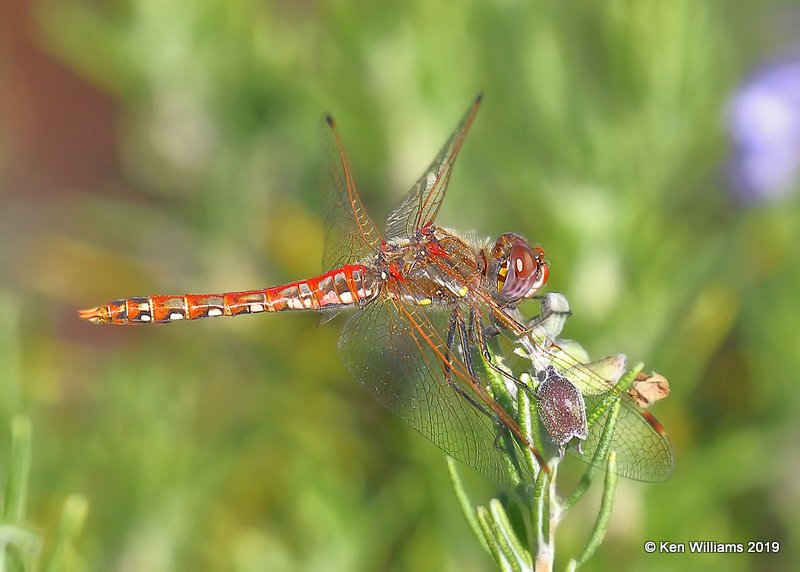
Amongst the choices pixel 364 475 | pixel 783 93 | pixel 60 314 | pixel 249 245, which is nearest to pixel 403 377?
pixel 364 475

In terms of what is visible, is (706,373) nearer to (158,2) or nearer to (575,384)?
(575,384)

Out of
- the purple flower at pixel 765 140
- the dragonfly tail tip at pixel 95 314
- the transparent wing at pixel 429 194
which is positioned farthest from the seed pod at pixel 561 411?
the purple flower at pixel 765 140

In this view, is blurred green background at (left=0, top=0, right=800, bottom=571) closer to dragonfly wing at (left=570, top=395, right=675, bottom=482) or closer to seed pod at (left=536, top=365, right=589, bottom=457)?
dragonfly wing at (left=570, top=395, right=675, bottom=482)

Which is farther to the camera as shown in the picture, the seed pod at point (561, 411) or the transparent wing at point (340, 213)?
the transparent wing at point (340, 213)

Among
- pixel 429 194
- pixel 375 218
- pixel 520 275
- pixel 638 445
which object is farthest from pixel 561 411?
pixel 375 218

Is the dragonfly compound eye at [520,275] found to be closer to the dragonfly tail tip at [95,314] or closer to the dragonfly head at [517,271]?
the dragonfly head at [517,271]

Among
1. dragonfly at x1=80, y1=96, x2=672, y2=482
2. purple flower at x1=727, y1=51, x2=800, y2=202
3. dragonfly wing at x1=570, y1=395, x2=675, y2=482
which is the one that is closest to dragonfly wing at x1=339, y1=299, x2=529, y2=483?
dragonfly at x1=80, y1=96, x2=672, y2=482
